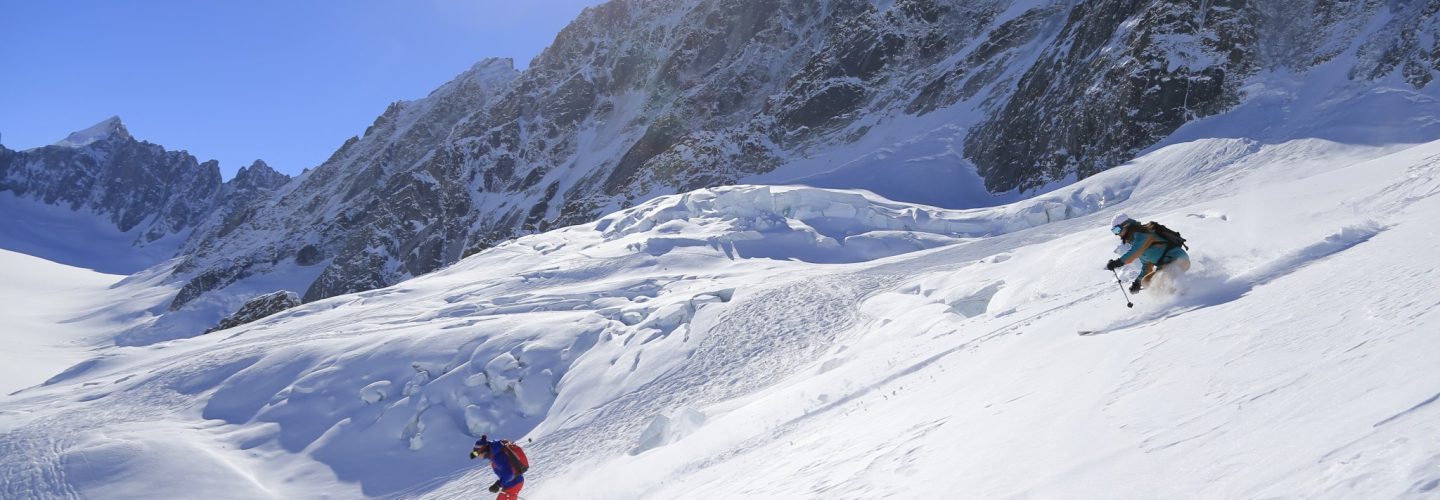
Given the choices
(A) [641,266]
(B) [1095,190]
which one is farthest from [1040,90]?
(A) [641,266]

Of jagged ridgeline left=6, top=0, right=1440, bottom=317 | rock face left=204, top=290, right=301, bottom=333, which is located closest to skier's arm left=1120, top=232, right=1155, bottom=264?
jagged ridgeline left=6, top=0, right=1440, bottom=317

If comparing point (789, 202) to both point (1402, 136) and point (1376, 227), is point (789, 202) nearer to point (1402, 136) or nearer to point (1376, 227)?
point (1402, 136)

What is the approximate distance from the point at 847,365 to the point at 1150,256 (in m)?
5.73

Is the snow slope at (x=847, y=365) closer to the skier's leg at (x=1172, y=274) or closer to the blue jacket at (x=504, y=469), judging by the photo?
the skier's leg at (x=1172, y=274)

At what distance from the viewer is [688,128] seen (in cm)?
8994

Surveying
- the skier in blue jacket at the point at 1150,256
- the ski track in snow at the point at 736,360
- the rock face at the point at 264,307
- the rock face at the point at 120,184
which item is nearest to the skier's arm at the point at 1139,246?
the skier in blue jacket at the point at 1150,256

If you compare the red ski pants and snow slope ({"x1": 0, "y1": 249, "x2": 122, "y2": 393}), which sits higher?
snow slope ({"x1": 0, "y1": 249, "x2": 122, "y2": 393})

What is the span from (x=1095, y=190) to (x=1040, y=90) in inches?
940

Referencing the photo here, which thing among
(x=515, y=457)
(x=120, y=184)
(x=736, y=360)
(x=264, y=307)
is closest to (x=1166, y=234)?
(x=515, y=457)

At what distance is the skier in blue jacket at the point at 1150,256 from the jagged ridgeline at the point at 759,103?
41539mm

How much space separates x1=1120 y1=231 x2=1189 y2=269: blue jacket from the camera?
926 cm

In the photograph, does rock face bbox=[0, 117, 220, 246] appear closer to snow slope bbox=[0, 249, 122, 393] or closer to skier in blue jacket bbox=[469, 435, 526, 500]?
snow slope bbox=[0, 249, 122, 393]

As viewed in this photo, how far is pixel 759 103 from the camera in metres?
90.4

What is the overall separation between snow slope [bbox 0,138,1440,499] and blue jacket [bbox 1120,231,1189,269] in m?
0.45
